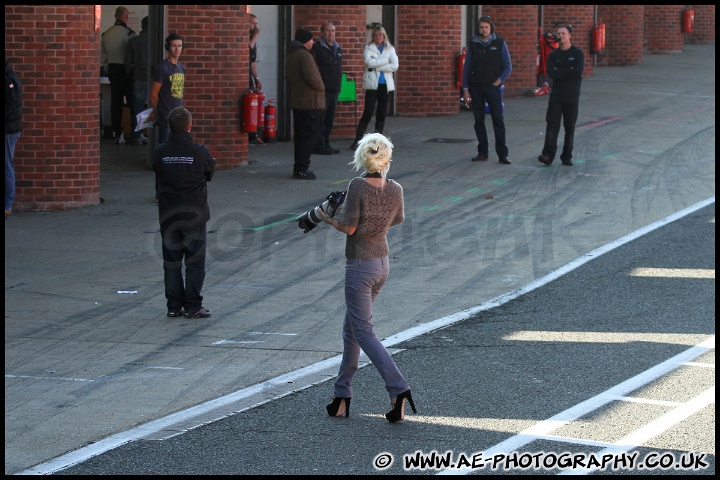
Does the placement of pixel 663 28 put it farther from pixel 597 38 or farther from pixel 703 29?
pixel 597 38

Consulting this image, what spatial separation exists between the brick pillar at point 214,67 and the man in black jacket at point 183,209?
6.89 m

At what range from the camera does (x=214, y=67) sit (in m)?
16.4

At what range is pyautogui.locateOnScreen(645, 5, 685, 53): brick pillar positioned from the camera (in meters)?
33.8

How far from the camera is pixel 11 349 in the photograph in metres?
8.63

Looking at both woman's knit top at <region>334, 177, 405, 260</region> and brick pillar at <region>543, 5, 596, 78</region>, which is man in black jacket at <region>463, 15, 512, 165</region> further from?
brick pillar at <region>543, 5, 596, 78</region>

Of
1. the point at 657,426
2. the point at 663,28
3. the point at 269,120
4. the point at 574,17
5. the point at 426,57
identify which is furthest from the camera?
the point at 663,28

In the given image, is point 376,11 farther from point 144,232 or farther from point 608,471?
point 608,471

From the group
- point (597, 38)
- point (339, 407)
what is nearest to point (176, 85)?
point (339, 407)

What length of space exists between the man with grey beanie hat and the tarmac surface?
60 cm

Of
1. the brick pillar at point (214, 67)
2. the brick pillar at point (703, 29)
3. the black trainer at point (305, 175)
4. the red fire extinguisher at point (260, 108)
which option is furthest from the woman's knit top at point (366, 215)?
the brick pillar at point (703, 29)

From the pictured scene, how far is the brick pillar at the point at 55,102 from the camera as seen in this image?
13.6 m

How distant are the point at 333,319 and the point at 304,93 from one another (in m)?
6.13

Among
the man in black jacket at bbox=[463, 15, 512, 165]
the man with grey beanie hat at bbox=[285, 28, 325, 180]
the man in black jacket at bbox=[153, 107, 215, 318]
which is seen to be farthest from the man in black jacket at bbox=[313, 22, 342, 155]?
the man in black jacket at bbox=[153, 107, 215, 318]

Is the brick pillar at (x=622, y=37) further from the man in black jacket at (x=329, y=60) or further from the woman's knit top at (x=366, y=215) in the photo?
the woman's knit top at (x=366, y=215)
